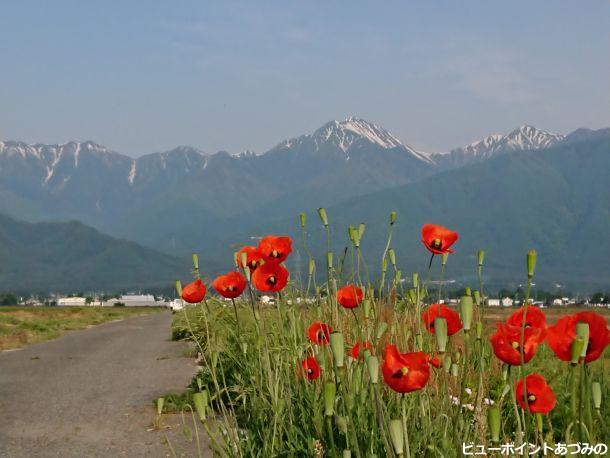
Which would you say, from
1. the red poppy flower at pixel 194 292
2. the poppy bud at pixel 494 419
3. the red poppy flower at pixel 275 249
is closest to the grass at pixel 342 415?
the red poppy flower at pixel 194 292

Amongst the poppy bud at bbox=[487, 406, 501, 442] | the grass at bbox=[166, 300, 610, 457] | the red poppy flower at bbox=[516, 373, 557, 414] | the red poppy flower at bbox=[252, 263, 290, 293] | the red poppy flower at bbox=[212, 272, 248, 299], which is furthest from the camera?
the red poppy flower at bbox=[212, 272, 248, 299]

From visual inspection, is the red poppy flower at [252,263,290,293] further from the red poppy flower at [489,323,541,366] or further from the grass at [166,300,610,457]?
the red poppy flower at [489,323,541,366]

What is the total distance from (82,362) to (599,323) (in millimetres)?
11704

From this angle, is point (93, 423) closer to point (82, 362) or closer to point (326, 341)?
point (326, 341)

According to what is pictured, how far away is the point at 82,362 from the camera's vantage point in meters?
13.3

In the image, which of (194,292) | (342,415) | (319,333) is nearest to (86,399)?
(194,292)

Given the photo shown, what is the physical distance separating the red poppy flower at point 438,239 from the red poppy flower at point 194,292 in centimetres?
130

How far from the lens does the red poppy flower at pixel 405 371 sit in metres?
2.78

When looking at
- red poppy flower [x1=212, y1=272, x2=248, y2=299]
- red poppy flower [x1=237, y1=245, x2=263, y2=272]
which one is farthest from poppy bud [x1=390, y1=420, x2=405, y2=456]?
red poppy flower [x1=237, y1=245, x2=263, y2=272]

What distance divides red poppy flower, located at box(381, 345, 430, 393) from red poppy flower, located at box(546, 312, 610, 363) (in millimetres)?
438

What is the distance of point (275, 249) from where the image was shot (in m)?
4.50

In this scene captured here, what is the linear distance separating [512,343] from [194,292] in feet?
7.04

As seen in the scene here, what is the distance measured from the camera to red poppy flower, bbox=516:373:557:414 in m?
3.20

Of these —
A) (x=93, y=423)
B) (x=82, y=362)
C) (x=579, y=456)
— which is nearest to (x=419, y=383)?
(x=579, y=456)
